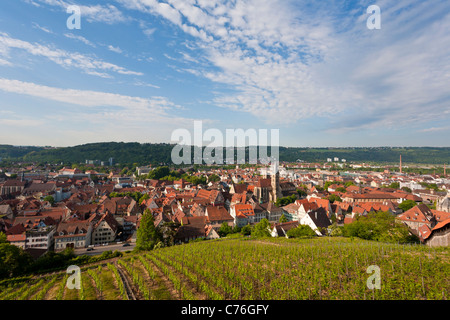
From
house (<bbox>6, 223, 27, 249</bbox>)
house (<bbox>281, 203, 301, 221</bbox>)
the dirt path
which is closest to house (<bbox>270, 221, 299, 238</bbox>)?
house (<bbox>281, 203, 301, 221</bbox>)

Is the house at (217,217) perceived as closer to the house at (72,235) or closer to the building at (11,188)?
the house at (72,235)

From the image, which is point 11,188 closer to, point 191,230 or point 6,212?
point 6,212

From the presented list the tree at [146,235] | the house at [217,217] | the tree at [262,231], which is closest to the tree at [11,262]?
the tree at [146,235]

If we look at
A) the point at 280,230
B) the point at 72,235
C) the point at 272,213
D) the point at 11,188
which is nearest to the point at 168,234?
the point at 72,235

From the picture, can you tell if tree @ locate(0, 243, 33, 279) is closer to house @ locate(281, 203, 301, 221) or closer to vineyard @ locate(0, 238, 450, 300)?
vineyard @ locate(0, 238, 450, 300)
